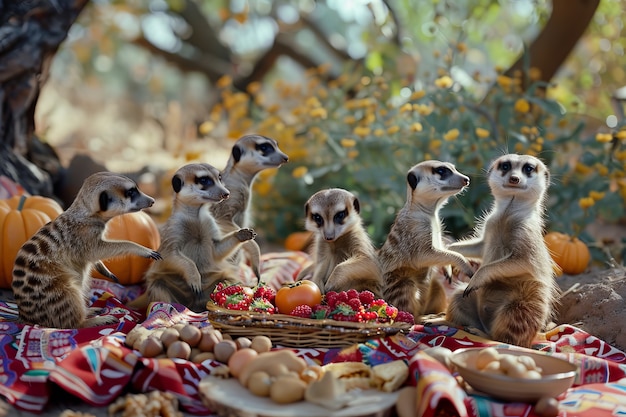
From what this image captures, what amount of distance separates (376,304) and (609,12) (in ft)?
21.0

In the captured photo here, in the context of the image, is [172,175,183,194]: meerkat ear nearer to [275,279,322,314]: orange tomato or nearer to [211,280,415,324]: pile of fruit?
[211,280,415,324]: pile of fruit

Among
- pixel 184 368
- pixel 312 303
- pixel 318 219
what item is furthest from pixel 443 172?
pixel 184 368

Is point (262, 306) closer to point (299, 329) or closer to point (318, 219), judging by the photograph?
point (299, 329)

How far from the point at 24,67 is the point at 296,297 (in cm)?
341

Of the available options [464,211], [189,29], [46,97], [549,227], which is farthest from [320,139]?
[46,97]

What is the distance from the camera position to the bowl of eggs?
2.50 m

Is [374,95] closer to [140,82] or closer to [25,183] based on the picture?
[25,183]

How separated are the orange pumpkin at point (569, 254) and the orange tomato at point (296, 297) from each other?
86.8 inches

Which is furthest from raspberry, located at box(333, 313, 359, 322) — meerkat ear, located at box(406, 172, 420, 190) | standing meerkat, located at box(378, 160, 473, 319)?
meerkat ear, located at box(406, 172, 420, 190)

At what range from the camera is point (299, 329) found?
300cm

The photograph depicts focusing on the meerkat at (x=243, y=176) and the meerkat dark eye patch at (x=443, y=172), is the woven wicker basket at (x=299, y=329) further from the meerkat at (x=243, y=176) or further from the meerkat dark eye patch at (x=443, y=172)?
the meerkat at (x=243, y=176)

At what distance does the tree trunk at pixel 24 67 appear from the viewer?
5234 mm

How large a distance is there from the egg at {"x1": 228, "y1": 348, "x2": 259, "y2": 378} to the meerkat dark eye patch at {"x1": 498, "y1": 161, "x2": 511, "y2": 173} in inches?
63.6

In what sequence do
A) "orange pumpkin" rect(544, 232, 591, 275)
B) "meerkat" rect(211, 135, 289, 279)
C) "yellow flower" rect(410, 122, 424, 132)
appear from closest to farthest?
"meerkat" rect(211, 135, 289, 279) < "orange pumpkin" rect(544, 232, 591, 275) < "yellow flower" rect(410, 122, 424, 132)
